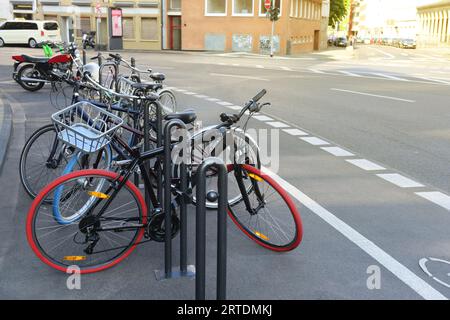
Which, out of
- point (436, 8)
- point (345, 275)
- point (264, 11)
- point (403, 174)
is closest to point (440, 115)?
point (403, 174)

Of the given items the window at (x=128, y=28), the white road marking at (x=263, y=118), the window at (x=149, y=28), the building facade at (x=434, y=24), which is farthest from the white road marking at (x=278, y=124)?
the building facade at (x=434, y=24)

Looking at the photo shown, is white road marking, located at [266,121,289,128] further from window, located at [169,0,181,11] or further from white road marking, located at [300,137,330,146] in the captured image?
window, located at [169,0,181,11]

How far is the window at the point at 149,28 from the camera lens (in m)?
47.6

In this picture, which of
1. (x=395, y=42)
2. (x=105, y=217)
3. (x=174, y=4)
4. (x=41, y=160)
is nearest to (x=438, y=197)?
(x=105, y=217)

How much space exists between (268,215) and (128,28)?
45.5m

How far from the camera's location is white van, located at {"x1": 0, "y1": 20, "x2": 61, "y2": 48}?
136 feet

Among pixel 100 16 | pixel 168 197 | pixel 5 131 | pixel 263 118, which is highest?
pixel 100 16

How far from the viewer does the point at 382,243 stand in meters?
4.76

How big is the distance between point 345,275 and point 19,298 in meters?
2.23

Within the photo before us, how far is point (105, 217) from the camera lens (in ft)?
13.8

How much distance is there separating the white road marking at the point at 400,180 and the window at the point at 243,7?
1563 inches

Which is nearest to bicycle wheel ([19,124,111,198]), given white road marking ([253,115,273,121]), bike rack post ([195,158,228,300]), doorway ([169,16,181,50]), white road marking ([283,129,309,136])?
bike rack post ([195,158,228,300])

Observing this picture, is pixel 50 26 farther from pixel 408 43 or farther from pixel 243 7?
pixel 408 43

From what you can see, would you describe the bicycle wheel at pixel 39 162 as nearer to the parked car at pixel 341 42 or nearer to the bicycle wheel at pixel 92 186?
the bicycle wheel at pixel 92 186
